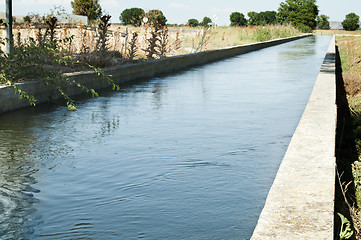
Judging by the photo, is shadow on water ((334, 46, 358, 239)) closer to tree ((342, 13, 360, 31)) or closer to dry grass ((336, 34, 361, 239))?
dry grass ((336, 34, 361, 239))

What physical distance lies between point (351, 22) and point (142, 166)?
433 feet

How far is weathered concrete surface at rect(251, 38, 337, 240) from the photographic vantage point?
2973 mm

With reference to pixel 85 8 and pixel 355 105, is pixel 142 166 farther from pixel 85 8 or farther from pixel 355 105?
pixel 85 8

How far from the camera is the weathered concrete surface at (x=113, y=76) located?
27.2ft

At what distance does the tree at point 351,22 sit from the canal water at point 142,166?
12627 cm

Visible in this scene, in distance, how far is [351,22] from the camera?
424 feet

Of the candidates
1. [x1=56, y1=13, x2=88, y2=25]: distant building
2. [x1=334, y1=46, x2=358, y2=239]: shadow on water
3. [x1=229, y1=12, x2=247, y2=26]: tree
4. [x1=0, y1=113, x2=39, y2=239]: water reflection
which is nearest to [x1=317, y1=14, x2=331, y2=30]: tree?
[x1=229, y1=12, x2=247, y2=26]: tree

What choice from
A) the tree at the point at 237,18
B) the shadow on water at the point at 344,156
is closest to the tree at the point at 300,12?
the tree at the point at 237,18

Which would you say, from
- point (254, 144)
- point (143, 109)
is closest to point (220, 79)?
point (143, 109)

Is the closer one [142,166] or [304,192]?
[304,192]

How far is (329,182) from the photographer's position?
3.79m

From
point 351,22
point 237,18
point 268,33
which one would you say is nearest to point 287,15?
point 351,22

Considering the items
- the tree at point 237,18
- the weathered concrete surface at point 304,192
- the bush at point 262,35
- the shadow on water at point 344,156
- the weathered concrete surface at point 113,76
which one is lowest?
the shadow on water at point 344,156

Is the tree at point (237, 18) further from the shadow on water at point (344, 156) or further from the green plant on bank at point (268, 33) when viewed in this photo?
the shadow on water at point (344, 156)
